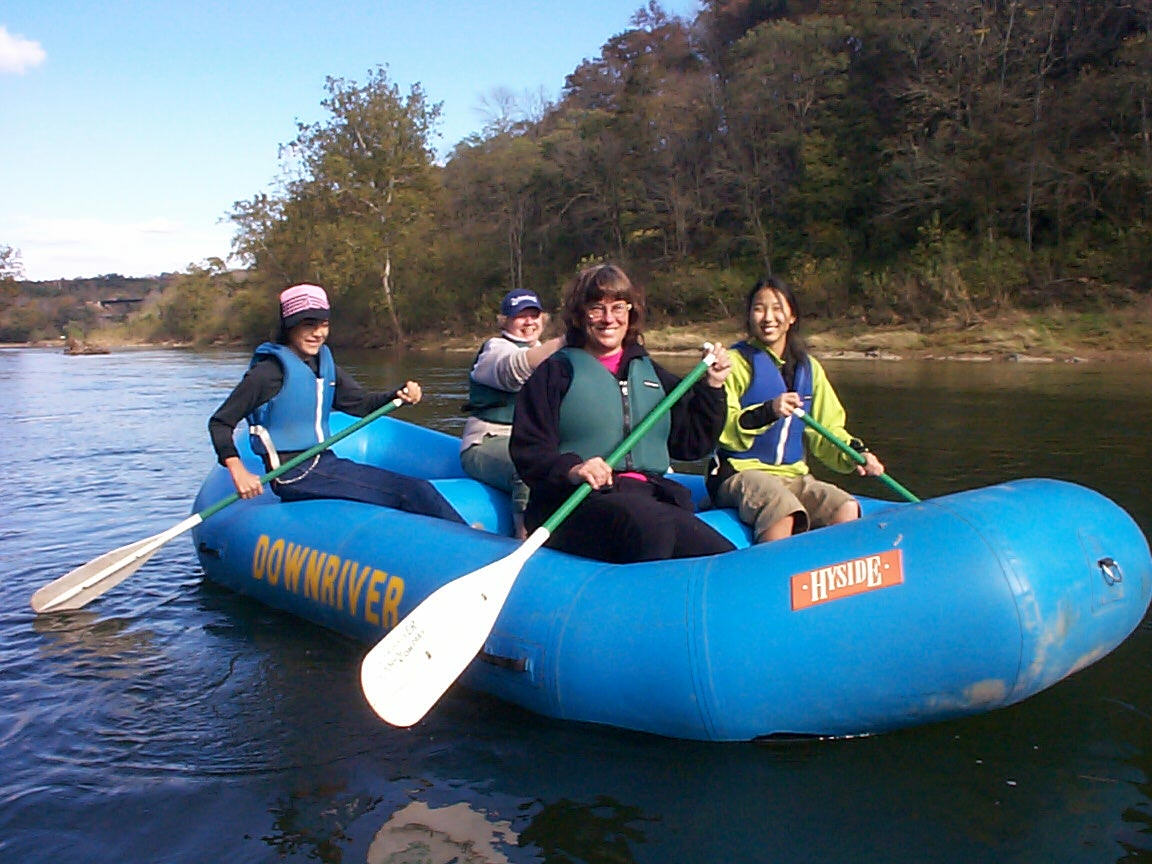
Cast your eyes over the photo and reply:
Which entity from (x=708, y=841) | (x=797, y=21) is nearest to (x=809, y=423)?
(x=708, y=841)

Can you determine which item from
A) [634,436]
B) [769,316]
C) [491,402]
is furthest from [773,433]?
[491,402]

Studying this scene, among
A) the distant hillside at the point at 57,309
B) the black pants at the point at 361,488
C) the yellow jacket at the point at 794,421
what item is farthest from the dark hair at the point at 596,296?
the distant hillside at the point at 57,309

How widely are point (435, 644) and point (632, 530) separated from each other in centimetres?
70

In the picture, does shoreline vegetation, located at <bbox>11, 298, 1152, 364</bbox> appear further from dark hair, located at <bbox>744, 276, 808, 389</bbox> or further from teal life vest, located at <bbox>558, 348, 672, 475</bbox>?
teal life vest, located at <bbox>558, 348, 672, 475</bbox>

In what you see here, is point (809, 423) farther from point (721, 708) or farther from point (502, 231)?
point (502, 231)

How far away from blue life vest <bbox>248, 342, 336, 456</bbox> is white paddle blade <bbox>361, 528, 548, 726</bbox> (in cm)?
158

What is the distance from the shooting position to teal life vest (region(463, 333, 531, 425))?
4.55 m

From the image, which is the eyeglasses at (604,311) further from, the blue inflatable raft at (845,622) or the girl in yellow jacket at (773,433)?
the blue inflatable raft at (845,622)

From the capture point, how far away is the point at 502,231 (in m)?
36.8

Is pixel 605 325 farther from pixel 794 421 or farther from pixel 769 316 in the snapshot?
pixel 794 421

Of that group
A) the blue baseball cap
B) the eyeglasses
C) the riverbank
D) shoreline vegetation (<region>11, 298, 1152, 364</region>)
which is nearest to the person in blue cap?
the blue baseball cap

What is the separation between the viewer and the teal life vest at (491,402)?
4.55 m

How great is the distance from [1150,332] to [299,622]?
16.7m

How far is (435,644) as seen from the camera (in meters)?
3.10
